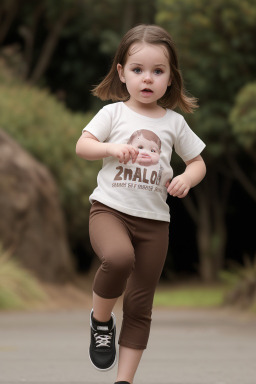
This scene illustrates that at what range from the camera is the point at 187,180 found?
4.30m

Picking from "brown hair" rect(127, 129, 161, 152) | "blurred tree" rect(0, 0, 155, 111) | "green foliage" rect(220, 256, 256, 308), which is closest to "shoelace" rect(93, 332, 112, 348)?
"brown hair" rect(127, 129, 161, 152)

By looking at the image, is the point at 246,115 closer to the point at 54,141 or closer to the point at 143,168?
the point at 54,141

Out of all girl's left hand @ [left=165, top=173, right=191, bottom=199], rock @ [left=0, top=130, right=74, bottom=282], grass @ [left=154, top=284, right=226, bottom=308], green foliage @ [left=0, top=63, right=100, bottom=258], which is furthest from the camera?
green foliage @ [left=0, top=63, right=100, bottom=258]

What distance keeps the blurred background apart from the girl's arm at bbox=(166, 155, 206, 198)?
8.46 metres

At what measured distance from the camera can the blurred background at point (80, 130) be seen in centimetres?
1572

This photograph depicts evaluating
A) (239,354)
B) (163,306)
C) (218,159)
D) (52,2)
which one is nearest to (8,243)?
(163,306)

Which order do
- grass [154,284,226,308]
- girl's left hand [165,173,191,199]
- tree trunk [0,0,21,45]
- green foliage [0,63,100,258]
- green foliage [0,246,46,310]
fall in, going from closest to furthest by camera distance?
girl's left hand [165,173,191,199] → green foliage [0,246,46,310] → grass [154,284,226,308] → green foliage [0,63,100,258] → tree trunk [0,0,21,45]

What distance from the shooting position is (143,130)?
170 inches

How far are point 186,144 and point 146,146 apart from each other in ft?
1.05

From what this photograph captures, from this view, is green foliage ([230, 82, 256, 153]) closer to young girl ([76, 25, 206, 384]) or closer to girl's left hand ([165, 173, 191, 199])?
young girl ([76, 25, 206, 384])

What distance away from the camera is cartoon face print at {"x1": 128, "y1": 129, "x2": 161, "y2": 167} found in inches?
168

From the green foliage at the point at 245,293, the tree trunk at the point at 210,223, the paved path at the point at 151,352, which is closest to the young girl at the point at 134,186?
the paved path at the point at 151,352

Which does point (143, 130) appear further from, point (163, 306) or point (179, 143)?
point (163, 306)

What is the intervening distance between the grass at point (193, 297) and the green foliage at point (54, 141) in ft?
8.79
